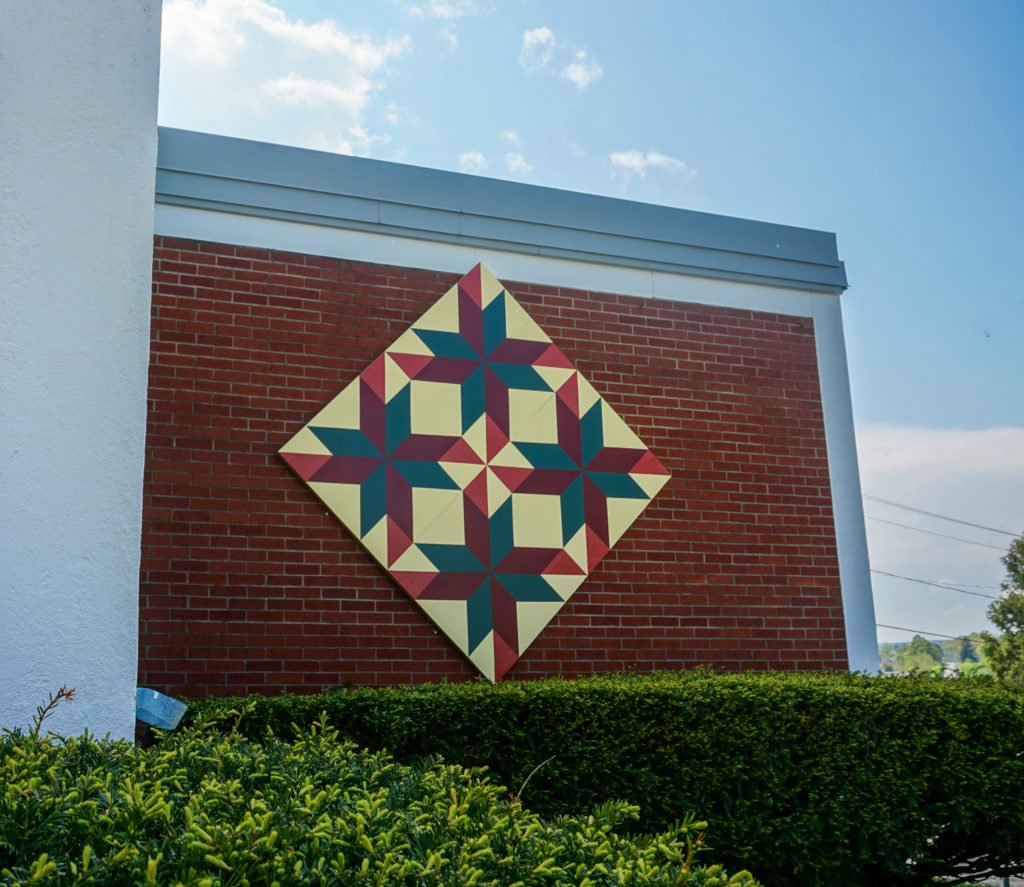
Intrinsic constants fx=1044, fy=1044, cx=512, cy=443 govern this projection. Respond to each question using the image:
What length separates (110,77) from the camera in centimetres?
400

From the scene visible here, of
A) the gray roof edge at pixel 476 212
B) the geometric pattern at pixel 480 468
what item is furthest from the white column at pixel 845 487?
the geometric pattern at pixel 480 468

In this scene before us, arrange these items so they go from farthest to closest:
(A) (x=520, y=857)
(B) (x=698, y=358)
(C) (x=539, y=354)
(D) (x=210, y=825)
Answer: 1. (B) (x=698, y=358)
2. (C) (x=539, y=354)
3. (A) (x=520, y=857)
4. (D) (x=210, y=825)

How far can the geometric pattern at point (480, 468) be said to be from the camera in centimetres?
686

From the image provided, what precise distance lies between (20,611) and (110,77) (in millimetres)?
2033

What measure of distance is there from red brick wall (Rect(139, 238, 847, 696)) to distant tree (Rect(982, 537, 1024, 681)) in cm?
4753

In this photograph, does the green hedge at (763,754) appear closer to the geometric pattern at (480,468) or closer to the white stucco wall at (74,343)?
the geometric pattern at (480,468)

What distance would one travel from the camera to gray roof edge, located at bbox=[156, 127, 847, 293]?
700 cm

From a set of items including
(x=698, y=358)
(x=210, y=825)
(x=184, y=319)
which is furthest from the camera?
(x=698, y=358)

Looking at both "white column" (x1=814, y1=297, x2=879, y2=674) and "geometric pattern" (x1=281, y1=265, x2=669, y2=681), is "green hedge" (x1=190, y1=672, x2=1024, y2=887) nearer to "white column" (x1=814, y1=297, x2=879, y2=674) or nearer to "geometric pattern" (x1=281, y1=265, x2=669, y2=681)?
"geometric pattern" (x1=281, y1=265, x2=669, y2=681)

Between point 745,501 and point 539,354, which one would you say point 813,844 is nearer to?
point 745,501

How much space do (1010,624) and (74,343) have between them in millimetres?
57004

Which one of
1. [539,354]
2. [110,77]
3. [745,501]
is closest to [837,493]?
[745,501]

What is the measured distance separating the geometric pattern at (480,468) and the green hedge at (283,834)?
4281 mm

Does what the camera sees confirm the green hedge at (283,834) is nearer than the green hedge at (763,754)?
Yes
